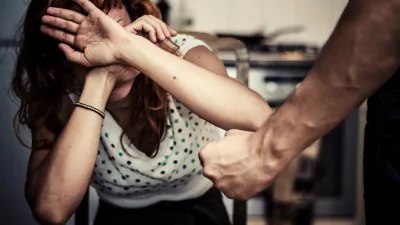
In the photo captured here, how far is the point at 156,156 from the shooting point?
761 millimetres

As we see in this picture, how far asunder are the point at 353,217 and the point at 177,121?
1021 mm

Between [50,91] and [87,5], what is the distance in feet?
0.58

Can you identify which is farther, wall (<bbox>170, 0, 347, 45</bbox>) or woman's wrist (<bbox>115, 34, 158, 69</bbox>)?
wall (<bbox>170, 0, 347, 45</bbox>)

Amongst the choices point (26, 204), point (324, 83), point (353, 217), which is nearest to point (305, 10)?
point (353, 217)

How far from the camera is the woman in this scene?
0.57m

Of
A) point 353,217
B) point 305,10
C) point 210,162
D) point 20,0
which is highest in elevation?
point 305,10

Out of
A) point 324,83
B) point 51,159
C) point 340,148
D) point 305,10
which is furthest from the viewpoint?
point 305,10

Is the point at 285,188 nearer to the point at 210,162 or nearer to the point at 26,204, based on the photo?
the point at 26,204

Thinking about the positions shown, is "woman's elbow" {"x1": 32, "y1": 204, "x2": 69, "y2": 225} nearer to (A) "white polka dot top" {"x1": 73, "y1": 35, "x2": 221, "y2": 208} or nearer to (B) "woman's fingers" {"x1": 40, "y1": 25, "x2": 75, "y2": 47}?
(A) "white polka dot top" {"x1": 73, "y1": 35, "x2": 221, "y2": 208}

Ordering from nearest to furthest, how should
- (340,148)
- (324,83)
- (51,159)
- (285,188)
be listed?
(324,83), (51,159), (285,188), (340,148)

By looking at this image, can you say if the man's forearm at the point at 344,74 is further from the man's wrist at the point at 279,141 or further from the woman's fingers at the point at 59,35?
the woman's fingers at the point at 59,35

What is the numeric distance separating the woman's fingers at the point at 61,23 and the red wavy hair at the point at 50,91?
0.18 feet

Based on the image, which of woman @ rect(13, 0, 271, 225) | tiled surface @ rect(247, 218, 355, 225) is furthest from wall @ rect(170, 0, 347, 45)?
woman @ rect(13, 0, 271, 225)

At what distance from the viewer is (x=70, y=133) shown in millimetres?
659
